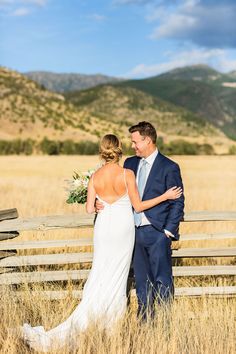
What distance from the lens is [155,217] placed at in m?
5.98

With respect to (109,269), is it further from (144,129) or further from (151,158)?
(144,129)

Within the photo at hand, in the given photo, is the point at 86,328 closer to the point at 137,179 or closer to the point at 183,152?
the point at 137,179

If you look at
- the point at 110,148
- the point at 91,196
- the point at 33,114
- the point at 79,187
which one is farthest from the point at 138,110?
the point at 110,148

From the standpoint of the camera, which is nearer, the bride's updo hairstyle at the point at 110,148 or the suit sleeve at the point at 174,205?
the bride's updo hairstyle at the point at 110,148

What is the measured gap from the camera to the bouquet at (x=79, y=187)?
21.1 ft

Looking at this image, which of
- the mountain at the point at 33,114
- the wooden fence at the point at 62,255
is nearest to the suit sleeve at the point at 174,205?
the wooden fence at the point at 62,255

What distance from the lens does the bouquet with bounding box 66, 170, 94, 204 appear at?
6418 millimetres

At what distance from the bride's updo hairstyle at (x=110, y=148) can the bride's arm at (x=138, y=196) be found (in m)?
0.19

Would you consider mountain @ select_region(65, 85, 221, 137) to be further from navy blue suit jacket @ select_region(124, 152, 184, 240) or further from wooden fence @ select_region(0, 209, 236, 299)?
navy blue suit jacket @ select_region(124, 152, 184, 240)

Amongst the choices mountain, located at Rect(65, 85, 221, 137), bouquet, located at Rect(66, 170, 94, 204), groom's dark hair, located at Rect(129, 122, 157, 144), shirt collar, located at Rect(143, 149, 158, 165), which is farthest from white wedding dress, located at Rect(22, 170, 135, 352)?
mountain, located at Rect(65, 85, 221, 137)

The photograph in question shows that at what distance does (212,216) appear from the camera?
7125 mm

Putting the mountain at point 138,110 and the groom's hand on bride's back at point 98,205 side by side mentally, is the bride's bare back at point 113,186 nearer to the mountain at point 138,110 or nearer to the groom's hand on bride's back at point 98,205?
the groom's hand on bride's back at point 98,205

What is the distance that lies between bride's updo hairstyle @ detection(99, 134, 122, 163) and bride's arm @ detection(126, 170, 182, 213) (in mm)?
191

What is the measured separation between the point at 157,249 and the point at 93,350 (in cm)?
133
